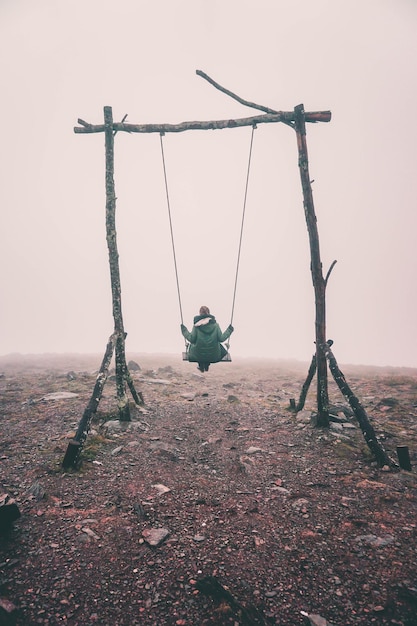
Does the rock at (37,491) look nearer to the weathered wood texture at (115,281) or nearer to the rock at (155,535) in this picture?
the rock at (155,535)

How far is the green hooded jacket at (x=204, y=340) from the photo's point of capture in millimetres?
8359

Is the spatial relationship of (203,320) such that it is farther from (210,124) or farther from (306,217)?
(210,124)

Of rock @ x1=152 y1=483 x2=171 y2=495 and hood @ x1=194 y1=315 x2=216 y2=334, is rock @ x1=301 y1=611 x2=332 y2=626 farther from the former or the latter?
hood @ x1=194 y1=315 x2=216 y2=334

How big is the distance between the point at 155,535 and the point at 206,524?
66 cm

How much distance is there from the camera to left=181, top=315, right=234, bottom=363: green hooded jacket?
8.36 meters

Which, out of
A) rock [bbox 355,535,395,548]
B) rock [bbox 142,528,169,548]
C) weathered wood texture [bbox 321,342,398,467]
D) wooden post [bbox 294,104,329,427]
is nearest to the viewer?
rock [bbox 355,535,395,548]

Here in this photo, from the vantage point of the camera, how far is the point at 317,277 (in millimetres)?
7305

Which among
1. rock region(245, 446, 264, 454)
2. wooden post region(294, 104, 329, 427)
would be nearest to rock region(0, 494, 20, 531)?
rock region(245, 446, 264, 454)

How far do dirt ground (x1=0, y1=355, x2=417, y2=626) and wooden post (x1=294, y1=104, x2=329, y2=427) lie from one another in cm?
71

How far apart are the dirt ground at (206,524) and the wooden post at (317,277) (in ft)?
2.33

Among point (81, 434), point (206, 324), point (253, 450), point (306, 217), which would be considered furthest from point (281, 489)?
point (306, 217)

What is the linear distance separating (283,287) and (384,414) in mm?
131505

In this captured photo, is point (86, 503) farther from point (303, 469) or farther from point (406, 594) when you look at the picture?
point (406, 594)

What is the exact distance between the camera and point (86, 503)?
4.37 metres
